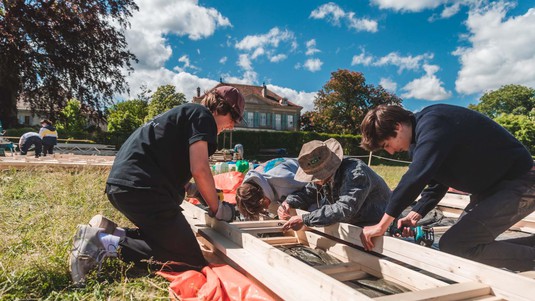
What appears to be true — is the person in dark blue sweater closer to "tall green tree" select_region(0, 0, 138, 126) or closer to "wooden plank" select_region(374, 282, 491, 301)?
"wooden plank" select_region(374, 282, 491, 301)

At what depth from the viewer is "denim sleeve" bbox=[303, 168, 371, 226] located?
8.29ft

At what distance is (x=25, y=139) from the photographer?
10562 millimetres

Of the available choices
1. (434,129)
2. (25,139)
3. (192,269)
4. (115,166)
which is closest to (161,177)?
(115,166)

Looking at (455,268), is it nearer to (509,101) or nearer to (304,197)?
(304,197)

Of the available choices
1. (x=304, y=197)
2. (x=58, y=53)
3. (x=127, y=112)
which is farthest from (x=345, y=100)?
(x=304, y=197)

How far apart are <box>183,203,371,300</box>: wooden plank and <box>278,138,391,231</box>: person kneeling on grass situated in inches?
20.7

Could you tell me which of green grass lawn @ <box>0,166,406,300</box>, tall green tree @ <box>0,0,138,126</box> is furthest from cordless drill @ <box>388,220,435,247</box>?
tall green tree @ <box>0,0,138,126</box>

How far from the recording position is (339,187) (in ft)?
9.14

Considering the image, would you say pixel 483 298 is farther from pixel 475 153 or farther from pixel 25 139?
pixel 25 139

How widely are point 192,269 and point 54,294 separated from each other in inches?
28.8

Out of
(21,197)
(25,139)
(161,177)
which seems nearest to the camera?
(161,177)

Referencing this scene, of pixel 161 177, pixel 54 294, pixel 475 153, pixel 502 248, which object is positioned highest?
pixel 475 153

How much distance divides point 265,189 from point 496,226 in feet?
5.92

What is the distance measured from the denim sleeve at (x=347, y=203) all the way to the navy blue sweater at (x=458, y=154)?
0.44 m
